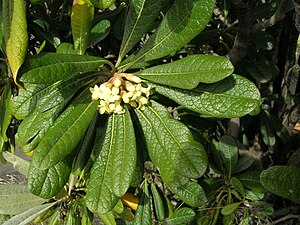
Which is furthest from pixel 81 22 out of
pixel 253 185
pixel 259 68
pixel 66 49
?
pixel 253 185

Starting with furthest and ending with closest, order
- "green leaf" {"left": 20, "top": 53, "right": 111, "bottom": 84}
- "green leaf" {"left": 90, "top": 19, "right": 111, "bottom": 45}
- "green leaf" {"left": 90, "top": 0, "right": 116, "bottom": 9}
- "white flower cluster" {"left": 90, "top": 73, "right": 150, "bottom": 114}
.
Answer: "green leaf" {"left": 90, "top": 19, "right": 111, "bottom": 45} → "white flower cluster" {"left": 90, "top": 73, "right": 150, "bottom": 114} → "green leaf" {"left": 20, "top": 53, "right": 111, "bottom": 84} → "green leaf" {"left": 90, "top": 0, "right": 116, "bottom": 9}

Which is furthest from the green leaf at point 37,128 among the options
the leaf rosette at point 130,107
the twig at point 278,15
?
the twig at point 278,15

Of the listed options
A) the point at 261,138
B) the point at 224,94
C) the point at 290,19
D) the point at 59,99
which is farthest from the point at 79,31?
the point at 261,138

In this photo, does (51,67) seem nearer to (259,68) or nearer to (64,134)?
(64,134)

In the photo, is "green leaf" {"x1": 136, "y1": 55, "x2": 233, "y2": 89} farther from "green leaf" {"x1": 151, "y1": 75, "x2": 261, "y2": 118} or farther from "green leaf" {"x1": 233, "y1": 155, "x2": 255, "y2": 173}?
"green leaf" {"x1": 233, "y1": 155, "x2": 255, "y2": 173}

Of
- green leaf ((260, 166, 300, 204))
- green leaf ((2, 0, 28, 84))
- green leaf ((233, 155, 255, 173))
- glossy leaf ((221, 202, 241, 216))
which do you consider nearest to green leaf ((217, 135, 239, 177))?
green leaf ((233, 155, 255, 173))

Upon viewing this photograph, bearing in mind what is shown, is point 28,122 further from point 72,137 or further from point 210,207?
point 210,207
